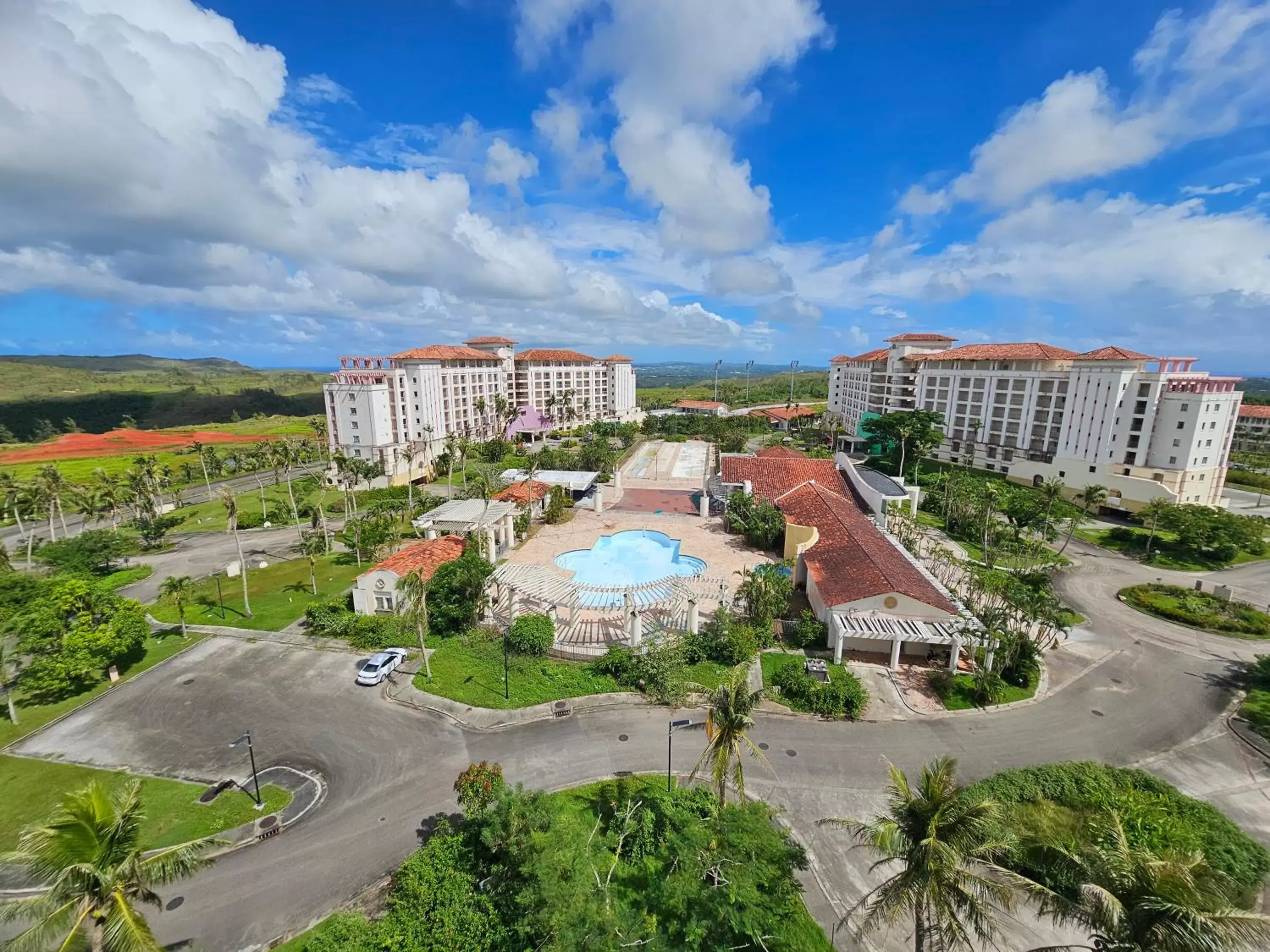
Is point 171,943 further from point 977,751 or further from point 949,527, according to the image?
point 949,527

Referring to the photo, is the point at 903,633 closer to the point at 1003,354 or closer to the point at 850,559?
the point at 850,559

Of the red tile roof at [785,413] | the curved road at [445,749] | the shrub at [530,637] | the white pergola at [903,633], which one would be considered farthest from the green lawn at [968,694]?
the red tile roof at [785,413]

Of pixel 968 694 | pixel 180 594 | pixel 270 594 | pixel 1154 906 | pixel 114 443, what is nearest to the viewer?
pixel 1154 906

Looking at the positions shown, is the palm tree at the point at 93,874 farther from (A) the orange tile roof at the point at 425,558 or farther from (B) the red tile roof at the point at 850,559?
(B) the red tile roof at the point at 850,559

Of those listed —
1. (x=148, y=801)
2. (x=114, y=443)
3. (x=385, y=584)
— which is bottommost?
(x=148, y=801)

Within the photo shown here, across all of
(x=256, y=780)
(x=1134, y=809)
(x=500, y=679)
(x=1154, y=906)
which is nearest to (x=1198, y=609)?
(x=1134, y=809)

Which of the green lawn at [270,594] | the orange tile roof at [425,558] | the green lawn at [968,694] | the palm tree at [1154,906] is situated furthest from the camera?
the green lawn at [270,594]
